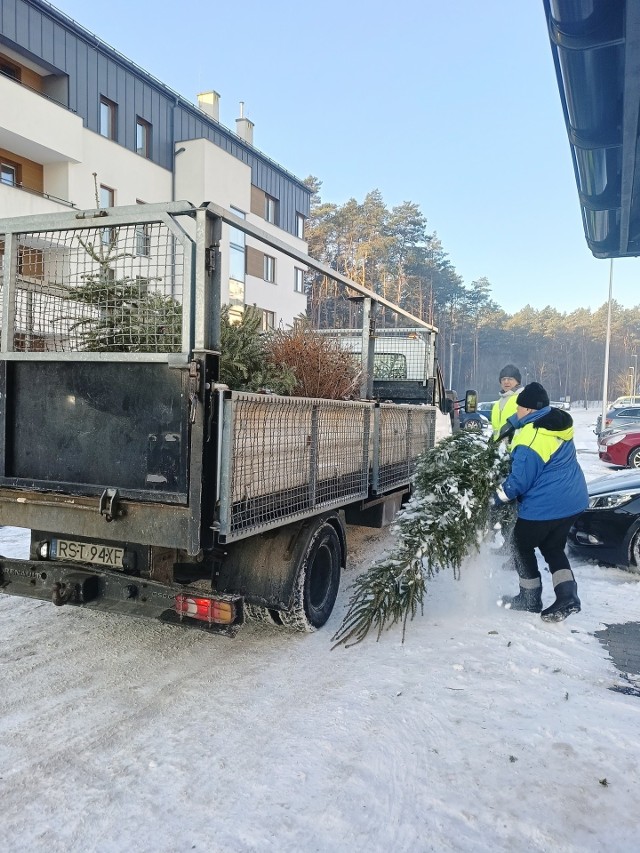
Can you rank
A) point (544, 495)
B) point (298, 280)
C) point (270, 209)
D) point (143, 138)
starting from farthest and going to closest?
point (298, 280) → point (270, 209) → point (143, 138) → point (544, 495)

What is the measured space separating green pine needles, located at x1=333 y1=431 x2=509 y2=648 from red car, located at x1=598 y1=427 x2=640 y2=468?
11.3 m

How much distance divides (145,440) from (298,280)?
29.6 meters

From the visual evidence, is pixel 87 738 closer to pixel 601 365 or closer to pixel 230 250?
pixel 230 250

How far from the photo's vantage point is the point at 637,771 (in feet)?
8.75

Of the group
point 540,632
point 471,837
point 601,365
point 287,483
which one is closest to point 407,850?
point 471,837

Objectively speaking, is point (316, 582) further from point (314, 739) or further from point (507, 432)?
point (507, 432)

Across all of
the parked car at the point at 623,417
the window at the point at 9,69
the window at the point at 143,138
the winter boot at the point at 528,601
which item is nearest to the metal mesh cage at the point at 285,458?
the winter boot at the point at 528,601

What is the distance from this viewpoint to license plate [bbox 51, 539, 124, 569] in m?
3.65

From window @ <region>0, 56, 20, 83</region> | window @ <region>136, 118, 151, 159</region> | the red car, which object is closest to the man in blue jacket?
the red car

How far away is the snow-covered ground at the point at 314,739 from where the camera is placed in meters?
2.32

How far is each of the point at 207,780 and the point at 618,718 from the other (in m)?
2.03

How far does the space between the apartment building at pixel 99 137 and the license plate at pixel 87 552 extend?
11757mm

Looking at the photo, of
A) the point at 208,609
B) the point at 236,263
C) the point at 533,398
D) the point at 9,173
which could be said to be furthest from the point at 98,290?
the point at 236,263

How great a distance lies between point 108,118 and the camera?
19.9 metres
